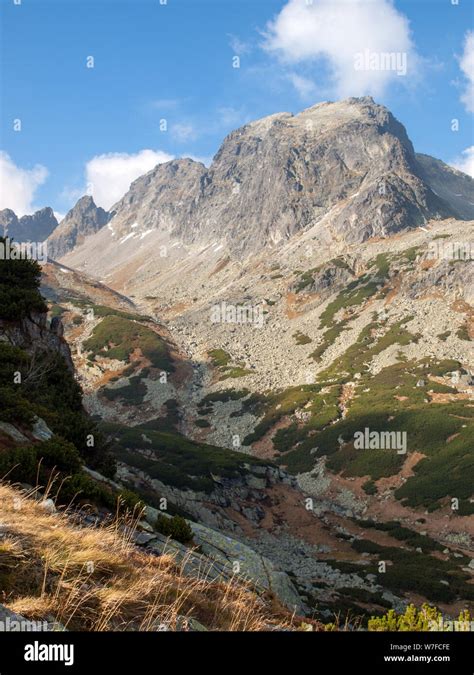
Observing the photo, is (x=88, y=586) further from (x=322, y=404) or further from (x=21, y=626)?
(x=322, y=404)

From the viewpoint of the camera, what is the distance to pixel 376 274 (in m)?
121

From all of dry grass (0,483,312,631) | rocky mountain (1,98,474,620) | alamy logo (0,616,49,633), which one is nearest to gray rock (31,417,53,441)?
rocky mountain (1,98,474,620)

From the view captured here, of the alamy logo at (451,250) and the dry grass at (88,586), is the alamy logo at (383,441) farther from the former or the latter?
the alamy logo at (451,250)

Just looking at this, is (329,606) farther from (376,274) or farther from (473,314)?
(376,274)

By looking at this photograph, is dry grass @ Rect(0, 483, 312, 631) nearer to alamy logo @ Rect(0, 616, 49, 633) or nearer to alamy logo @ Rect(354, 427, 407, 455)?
alamy logo @ Rect(0, 616, 49, 633)

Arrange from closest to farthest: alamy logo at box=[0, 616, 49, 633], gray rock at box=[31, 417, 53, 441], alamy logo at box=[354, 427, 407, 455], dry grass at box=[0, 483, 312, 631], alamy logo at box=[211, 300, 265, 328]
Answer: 1. alamy logo at box=[0, 616, 49, 633]
2. dry grass at box=[0, 483, 312, 631]
3. gray rock at box=[31, 417, 53, 441]
4. alamy logo at box=[354, 427, 407, 455]
5. alamy logo at box=[211, 300, 265, 328]

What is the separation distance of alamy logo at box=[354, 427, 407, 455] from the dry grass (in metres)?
55.2

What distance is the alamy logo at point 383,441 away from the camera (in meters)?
58.1

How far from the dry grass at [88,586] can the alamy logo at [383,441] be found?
181 ft
